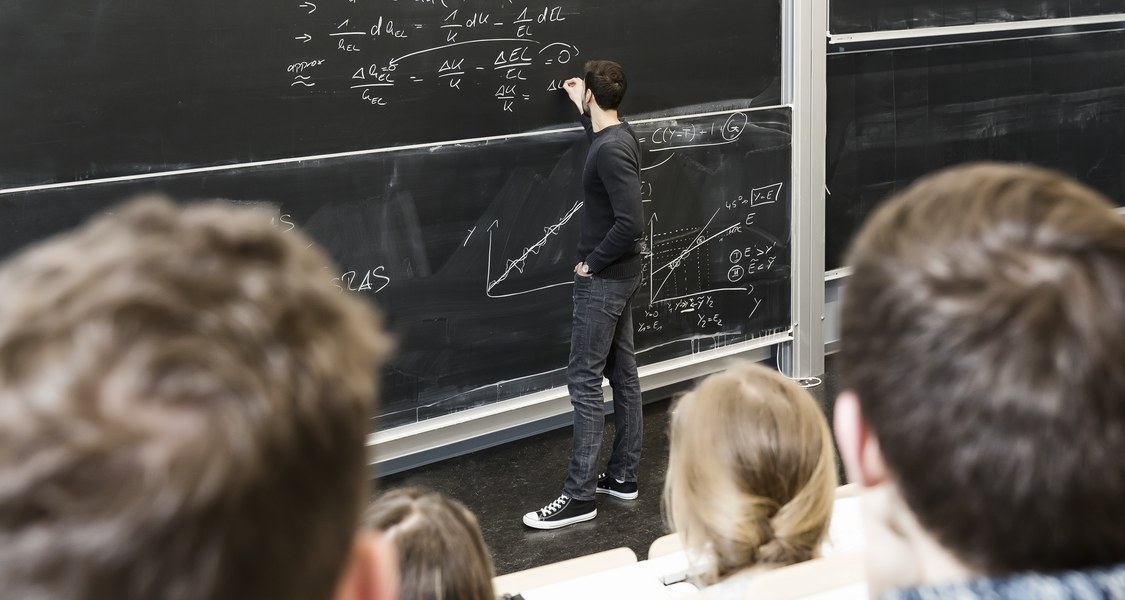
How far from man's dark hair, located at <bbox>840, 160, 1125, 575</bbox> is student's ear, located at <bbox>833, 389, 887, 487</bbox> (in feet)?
0.08

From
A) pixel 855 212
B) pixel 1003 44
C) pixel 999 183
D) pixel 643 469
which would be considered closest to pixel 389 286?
pixel 643 469

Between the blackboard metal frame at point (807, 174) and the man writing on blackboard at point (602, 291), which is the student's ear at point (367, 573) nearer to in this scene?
the man writing on blackboard at point (602, 291)

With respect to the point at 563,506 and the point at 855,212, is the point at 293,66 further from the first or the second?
the point at 855,212

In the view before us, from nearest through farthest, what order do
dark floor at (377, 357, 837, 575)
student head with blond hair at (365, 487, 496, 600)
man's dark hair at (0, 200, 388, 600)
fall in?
man's dark hair at (0, 200, 388, 600) → student head with blond hair at (365, 487, 496, 600) → dark floor at (377, 357, 837, 575)

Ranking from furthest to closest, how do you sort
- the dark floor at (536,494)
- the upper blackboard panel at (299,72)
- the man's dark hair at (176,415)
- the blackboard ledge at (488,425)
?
the blackboard ledge at (488,425)
the dark floor at (536,494)
the upper blackboard panel at (299,72)
the man's dark hair at (176,415)

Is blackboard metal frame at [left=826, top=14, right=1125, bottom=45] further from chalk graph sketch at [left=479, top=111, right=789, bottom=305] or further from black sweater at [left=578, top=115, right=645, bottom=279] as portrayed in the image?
black sweater at [left=578, top=115, right=645, bottom=279]

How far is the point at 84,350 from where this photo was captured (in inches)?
17.5

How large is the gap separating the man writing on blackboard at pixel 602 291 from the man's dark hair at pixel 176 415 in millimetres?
2963

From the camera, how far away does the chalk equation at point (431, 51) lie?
3504 millimetres

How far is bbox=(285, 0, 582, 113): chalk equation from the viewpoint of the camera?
3.50 meters

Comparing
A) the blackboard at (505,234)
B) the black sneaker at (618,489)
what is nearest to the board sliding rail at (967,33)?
the blackboard at (505,234)

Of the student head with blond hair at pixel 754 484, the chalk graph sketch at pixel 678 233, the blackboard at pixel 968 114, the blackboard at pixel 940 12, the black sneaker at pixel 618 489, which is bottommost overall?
the black sneaker at pixel 618 489

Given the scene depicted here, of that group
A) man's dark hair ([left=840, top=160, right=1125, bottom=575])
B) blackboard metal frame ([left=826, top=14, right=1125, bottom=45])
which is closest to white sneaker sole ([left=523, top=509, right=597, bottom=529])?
blackboard metal frame ([left=826, top=14, right=1125, bottom=45])

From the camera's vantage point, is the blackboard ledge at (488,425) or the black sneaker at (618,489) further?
the blackboard ledge at (488,425)
